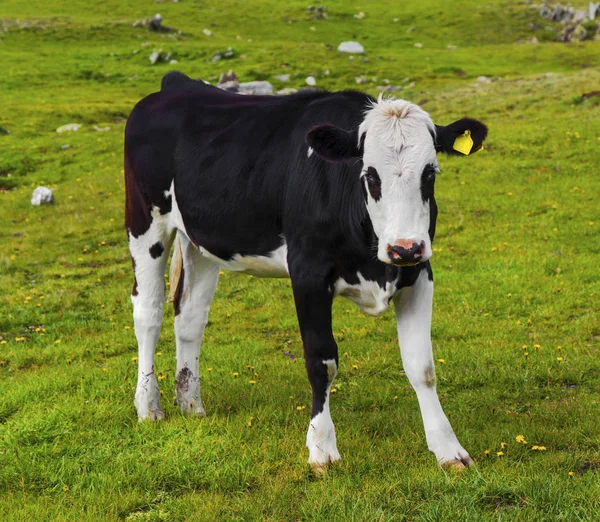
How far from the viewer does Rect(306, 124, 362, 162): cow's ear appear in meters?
5.43

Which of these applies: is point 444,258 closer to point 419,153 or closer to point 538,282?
point 538,282

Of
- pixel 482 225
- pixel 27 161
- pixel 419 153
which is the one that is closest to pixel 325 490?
pixel 419 153

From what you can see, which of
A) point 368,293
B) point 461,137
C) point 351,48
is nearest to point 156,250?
point 368,293

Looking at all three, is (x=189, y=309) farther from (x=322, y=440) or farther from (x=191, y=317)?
(x=322, y=440)

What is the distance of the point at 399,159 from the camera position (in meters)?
5.09

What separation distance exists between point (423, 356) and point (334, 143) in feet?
6.37

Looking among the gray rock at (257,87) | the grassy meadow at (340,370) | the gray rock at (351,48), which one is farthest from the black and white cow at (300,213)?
the gray rock at (351,48)

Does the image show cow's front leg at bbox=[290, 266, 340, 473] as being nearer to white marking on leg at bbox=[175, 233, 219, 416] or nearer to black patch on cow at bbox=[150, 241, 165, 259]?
white marking on leg at bbox=[175, 233, 219, 416]

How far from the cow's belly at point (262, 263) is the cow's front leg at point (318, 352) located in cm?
46

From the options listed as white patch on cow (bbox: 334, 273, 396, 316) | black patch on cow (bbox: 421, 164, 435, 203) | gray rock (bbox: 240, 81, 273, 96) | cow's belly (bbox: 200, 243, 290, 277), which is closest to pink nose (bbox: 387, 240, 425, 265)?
black patch on cow (bbox: 421, 164, 435, 203)

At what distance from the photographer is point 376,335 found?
10172 mm

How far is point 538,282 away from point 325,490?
7.73 m

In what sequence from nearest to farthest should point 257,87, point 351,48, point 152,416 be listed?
point 152,416 → point 257,87 → point 351,48

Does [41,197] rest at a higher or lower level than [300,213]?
lower
